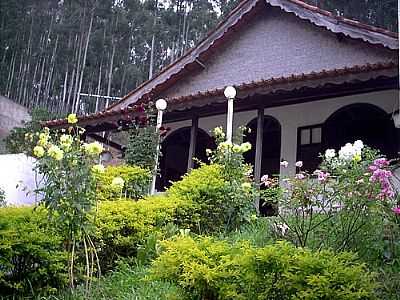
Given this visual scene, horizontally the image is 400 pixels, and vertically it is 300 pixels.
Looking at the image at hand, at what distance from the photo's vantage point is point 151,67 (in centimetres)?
3331

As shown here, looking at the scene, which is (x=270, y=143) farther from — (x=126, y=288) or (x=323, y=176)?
(x=126, y=288)

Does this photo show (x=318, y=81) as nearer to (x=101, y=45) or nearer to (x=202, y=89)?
(x=202, y=89)

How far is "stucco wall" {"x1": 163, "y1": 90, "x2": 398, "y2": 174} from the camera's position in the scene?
9632mm

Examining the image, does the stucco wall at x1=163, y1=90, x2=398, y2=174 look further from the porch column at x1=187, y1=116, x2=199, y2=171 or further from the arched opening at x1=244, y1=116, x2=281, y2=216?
the porch column at x1=187, y1=116, x2=199, y2=171

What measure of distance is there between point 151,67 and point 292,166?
24045 mm

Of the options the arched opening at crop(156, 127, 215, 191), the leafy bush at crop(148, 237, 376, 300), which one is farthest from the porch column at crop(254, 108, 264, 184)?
the leafy bush at crop(148, 237, 376, 300)

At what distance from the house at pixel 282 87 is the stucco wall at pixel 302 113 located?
19mm

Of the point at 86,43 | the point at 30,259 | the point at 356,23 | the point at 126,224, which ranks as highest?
the point at 86,43

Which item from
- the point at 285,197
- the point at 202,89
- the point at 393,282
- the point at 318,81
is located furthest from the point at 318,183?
the point at 202,89

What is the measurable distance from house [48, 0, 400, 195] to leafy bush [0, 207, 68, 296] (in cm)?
502

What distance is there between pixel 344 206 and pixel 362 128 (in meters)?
5.35

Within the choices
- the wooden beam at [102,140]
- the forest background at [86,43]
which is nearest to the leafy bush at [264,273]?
the wooden beam at [102,140]

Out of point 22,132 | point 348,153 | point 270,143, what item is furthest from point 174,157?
point 22,132

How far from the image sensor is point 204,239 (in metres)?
3.97
